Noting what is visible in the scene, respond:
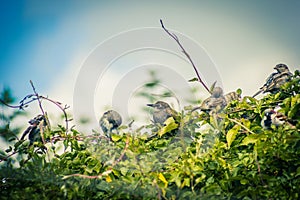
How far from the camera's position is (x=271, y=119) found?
1.01 m

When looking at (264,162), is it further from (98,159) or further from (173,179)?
(98,159)

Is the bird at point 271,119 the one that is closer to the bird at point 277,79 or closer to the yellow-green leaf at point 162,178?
the bird at point 277,79

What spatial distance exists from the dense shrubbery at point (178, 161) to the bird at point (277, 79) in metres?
0.10

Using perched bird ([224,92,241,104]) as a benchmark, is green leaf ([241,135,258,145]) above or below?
below

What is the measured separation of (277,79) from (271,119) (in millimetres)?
261

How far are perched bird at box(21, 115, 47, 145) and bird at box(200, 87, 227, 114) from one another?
56 centimetres

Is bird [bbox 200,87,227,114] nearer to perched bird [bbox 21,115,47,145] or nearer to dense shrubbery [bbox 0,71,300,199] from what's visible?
dense shrubbery [bbox 0,71,300,199]

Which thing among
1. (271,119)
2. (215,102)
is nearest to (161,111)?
(215,102)

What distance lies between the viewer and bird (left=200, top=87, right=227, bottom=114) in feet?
3.60

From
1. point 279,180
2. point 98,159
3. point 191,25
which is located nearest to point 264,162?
point 279,180

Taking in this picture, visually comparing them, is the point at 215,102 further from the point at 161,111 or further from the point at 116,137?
the point at 116,137

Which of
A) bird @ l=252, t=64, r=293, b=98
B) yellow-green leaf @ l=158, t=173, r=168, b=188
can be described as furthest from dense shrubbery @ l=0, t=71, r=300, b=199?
bird @ l=252, t=64, r=293, b=98

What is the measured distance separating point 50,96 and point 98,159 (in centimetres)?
38

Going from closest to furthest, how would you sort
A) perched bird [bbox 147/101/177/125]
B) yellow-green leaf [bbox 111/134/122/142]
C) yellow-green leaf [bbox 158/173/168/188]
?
yellow-green leaf [bbox 158/173/168/188] → yellow-green leaf [bbox 111/134/122/142] → perched bird [bbox 147/101/177/125]
